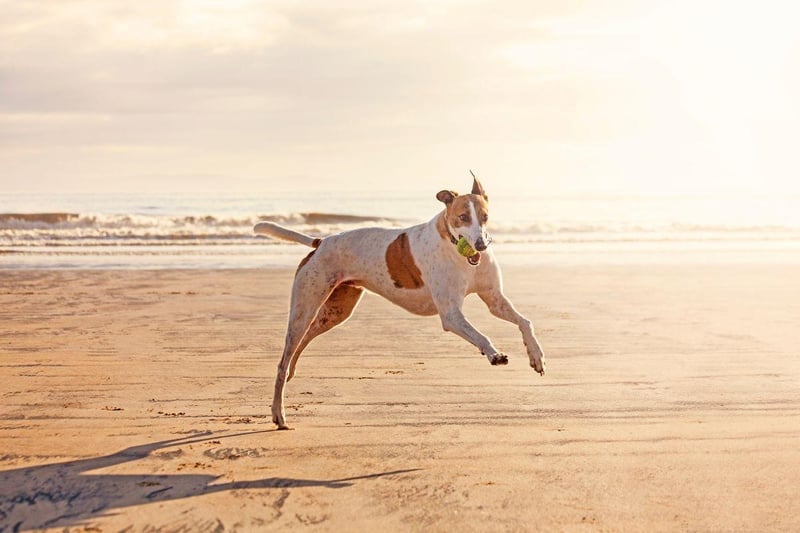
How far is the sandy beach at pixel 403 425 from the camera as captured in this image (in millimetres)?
4574

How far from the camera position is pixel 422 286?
6.28 metres

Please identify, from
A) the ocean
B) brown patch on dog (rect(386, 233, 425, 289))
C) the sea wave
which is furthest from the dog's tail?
the sea wave

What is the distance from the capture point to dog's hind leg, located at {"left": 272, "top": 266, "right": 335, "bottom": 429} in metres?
6.50

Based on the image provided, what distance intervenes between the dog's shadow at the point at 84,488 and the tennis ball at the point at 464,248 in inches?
56.4

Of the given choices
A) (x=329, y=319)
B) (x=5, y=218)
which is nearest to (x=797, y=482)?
(x=329, y=319)

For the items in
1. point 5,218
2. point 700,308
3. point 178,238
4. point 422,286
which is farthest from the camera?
point 5,218

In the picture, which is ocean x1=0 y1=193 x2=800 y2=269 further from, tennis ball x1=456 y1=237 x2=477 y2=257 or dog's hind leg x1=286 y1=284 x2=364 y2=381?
tennis ball x1=456 y1=237 x2=477 y2=257

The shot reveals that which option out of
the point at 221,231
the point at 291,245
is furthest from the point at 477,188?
the point at 221,231

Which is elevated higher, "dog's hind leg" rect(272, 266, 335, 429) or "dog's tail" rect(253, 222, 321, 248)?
"dog's tail" rect(253, 222, 321, 248)

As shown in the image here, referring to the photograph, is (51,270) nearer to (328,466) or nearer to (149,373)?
(149,373)

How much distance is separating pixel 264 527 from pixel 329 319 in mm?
2629

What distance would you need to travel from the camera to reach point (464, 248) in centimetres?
582

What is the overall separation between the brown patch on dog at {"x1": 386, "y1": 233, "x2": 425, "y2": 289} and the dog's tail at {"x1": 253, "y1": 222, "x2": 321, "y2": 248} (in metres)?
0.71

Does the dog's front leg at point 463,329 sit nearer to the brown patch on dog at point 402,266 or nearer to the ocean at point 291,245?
the brown patch on dog at point 402,266
